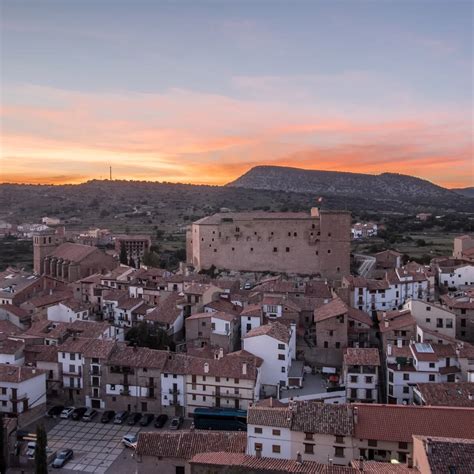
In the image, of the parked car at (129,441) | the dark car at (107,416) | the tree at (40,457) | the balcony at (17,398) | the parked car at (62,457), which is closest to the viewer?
the tree at (40,457)

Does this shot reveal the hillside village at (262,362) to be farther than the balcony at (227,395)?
No

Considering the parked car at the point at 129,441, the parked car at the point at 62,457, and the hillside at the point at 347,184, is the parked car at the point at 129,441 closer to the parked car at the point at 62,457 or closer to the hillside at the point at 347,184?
the parked car at the point at 62,457

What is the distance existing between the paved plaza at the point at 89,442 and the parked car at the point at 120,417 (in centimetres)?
27

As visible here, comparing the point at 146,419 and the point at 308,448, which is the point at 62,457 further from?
the point at 308,448

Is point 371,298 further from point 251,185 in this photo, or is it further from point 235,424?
point 251,185

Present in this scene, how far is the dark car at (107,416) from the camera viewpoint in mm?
24031

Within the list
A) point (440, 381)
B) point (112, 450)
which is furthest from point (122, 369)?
point (440, 381)

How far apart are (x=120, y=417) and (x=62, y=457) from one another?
13.2 feet

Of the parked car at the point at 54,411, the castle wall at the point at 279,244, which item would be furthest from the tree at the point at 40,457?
the castle wall at the point at 279,244

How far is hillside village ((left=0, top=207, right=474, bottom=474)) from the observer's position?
1761 centimetres

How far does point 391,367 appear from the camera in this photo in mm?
24469

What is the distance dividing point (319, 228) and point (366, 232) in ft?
109

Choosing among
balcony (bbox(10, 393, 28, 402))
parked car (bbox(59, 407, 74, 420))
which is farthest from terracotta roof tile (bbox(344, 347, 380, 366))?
balcony (bbox(10, 393, 28, 402))

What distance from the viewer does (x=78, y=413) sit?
24.5 m
